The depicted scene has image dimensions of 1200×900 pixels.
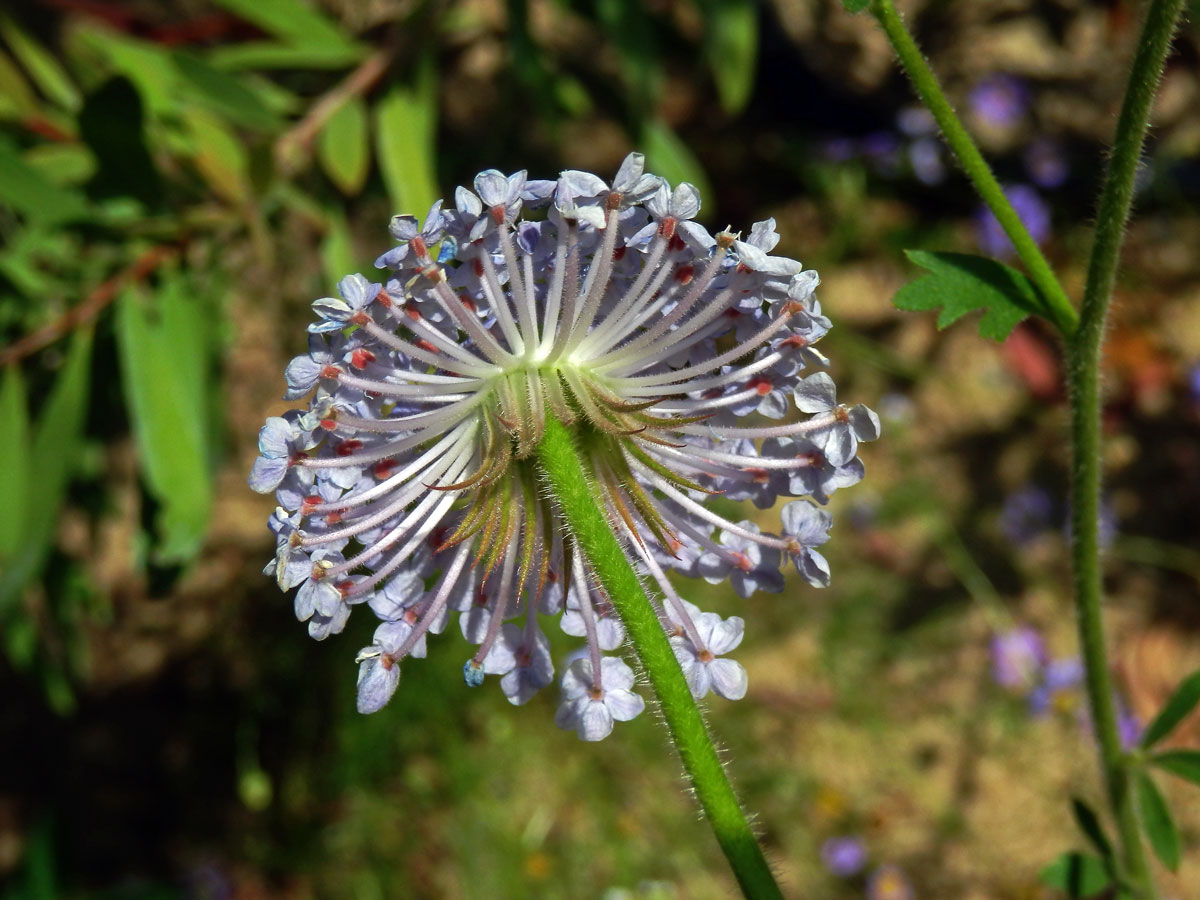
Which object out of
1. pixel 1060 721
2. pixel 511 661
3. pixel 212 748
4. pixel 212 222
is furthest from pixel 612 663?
pixel 212 748

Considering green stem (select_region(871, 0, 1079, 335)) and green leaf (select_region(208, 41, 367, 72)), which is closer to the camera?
green stem (select_region(871, 0, 1079, 335))

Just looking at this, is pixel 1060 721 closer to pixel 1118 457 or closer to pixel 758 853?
pixel 1118 457

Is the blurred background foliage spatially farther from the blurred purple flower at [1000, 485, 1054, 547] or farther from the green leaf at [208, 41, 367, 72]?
the green leaf at [208, 41, 367, 72]

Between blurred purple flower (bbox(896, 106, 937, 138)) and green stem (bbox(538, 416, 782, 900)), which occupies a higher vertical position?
blurred purple flower (bbox(896, 106, 937, 138))

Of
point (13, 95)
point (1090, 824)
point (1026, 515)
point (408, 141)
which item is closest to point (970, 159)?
point (1090, 824)

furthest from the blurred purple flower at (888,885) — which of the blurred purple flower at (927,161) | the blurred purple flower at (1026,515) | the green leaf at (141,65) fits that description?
the green leaf at (141,65)

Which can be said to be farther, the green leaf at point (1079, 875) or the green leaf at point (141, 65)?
the green leaf at point (141, 65)

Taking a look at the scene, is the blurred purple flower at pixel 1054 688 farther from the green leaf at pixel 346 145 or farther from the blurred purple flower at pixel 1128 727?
the green leaf at pixel 346 145

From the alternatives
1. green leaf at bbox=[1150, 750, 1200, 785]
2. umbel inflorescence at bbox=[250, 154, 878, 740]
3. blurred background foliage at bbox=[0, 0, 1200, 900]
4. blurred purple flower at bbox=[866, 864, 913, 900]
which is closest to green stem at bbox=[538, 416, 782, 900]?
umbel inflorescence at bbox=[250, 154, 878, 740]
